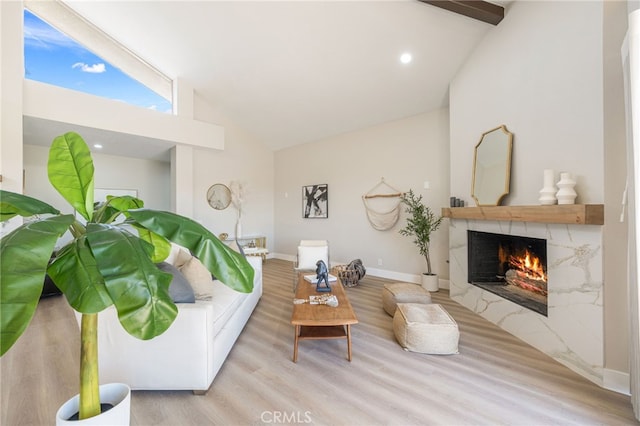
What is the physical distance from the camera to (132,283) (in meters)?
0.72

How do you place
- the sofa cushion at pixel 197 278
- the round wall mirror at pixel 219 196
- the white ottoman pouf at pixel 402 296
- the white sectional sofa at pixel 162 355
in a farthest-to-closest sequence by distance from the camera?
the round wall mirror at pixel 219 196 → the white ottoman pouf at pixel 402 296 → the sofa cushion at pixel 197 278 → the white sectional sofa at pixel 162 355

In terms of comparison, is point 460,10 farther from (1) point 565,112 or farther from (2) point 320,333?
(2) point 320,333

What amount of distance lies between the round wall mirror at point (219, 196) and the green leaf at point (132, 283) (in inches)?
216

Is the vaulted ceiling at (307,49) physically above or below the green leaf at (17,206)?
above

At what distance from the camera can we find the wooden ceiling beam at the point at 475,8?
111 inches

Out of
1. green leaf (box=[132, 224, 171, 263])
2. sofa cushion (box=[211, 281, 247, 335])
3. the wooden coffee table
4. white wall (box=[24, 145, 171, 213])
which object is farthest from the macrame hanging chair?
white wall (box=[24, 145, 171, 213])

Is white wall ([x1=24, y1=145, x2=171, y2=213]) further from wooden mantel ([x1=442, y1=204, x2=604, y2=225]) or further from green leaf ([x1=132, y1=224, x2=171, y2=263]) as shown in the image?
wooden mantel ([x1=442, y1=204, x2=604, y2=225])

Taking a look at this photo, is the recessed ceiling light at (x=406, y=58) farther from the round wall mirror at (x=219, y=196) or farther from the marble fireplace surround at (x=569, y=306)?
the round wall mirror at (x=219, y=196)

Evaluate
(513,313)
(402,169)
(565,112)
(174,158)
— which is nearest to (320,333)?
(513,313)

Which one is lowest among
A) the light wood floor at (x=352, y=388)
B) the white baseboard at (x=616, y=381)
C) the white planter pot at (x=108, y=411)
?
the light wood floor at (x=352, y=388)

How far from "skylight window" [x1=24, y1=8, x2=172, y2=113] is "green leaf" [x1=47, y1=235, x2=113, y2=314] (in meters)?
4.80

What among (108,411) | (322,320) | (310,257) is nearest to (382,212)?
(310,257)

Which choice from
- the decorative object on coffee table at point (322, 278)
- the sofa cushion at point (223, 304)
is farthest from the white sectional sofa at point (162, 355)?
the decorative object on coffee table at point (322, 278)

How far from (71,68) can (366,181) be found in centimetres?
521
